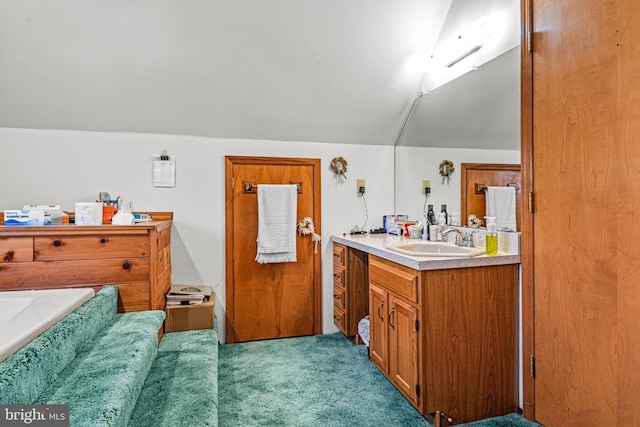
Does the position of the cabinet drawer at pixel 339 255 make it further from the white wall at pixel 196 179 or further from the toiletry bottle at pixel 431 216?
the toiletry bottle at pixel 431 216

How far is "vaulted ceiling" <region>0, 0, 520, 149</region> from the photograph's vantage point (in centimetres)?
224

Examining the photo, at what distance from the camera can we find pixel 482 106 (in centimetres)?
237

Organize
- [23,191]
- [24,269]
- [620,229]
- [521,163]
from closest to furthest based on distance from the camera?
[620,229] < [521,163] < [24,269] < [23,191]

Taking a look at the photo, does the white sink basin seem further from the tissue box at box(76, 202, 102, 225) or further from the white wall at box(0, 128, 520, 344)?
the tissue box at box(76, 202, 102, 225)

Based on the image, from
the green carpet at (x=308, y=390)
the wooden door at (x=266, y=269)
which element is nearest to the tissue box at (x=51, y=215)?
the wooden door at (x=266, y=269)

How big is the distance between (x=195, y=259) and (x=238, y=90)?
1390 mm

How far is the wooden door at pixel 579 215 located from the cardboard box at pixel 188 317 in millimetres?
2042

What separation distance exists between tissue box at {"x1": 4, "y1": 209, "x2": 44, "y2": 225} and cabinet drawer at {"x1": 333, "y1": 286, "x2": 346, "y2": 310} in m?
2.15

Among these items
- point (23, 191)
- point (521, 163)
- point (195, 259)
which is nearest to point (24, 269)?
point (23, 191)

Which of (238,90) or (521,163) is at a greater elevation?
(238,90)

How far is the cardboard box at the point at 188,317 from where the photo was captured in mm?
2535

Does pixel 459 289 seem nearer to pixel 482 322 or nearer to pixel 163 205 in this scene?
pixel 482 322

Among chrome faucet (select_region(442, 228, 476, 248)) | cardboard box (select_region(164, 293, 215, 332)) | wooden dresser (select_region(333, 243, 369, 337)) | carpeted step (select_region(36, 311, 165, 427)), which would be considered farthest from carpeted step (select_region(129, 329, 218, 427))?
chrome faucet (select_region(442, 228, 476, 248))

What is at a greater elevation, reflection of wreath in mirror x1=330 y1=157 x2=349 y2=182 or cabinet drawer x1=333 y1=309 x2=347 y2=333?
reflection of wreath in mirror x1=330 y1=157 x2=349 y2=182
